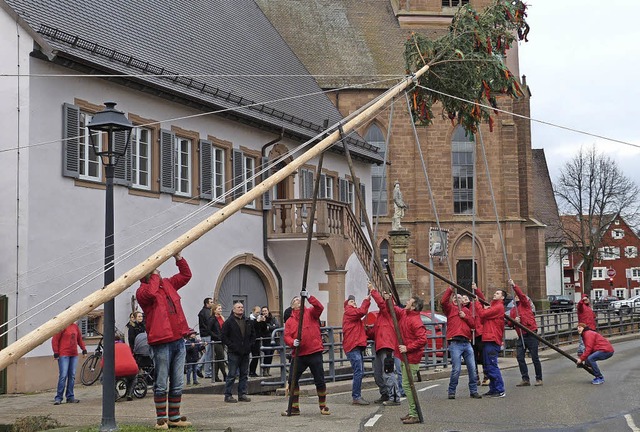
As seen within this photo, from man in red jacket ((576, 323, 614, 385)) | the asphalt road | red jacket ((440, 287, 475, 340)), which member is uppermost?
red jacket ((440, 287, 475, 340))

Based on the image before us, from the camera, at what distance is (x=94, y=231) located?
2039 cm

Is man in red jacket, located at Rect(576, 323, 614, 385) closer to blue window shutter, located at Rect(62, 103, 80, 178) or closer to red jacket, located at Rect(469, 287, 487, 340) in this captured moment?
red jacket, located at Rect(469, 287, 487, 340)

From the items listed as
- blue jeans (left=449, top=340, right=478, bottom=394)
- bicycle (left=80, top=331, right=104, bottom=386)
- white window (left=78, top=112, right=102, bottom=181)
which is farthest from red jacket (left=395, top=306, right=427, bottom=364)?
white window (left=78, top=112, right=102, bottom=181)

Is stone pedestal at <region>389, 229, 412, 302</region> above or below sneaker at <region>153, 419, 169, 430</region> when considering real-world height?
above

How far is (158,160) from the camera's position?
22922 mm

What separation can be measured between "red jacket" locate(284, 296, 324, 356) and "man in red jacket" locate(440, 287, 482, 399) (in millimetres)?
2931


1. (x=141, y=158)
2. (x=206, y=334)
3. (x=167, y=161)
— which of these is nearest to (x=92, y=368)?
(x=206, y=334)

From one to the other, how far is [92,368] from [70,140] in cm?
443

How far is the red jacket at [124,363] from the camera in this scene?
15492 mm

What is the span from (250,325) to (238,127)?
11.2 metres

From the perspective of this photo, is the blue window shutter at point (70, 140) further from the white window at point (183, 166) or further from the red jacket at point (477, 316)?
the red jacket at point (477, 316)

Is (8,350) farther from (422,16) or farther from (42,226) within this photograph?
(422,16)

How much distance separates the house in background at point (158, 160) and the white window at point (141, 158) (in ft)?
0.14

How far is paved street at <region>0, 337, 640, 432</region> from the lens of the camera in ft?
40.2
